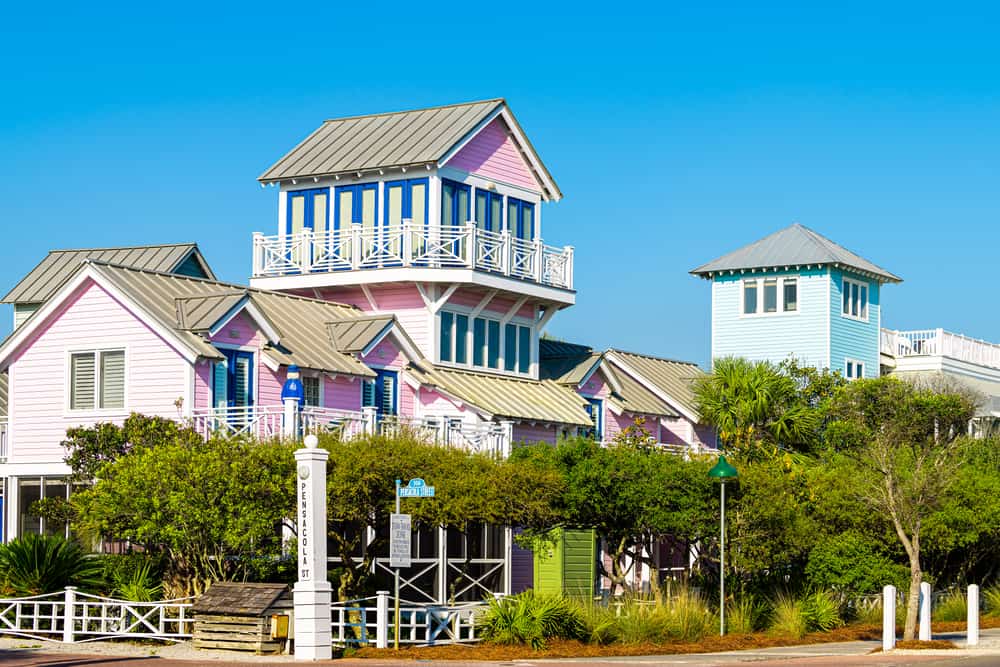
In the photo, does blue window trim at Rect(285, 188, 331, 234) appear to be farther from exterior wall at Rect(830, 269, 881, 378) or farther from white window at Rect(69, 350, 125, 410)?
exterior wall at Rect(830, 269, 881, 378)

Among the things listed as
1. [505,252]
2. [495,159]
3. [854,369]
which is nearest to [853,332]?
[854,369]

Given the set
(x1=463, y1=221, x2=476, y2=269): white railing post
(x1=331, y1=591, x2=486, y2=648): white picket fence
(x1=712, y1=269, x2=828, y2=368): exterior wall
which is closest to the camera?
(x1=331, y1=591, x2=486, y2=648): white picket fence

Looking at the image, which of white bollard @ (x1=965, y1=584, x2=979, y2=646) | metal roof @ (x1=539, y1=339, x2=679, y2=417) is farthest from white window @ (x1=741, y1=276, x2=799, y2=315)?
white bollard @ (x1=965, y1=584, x2=979, y2=646)

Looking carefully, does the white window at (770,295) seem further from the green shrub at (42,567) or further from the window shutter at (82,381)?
the green shrub at (42,567)

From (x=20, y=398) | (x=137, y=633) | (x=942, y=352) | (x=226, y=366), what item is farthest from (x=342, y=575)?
(x=942, y=352)

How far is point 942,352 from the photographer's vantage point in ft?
203

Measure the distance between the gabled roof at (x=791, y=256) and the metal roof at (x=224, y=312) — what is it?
22.7m

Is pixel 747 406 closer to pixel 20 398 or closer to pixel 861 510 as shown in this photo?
pixel 861 510

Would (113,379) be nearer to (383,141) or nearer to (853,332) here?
(383,141)

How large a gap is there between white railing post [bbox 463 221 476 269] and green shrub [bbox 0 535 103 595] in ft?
46.6

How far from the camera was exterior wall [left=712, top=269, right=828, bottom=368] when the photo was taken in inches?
2297

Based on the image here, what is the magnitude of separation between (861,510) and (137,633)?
55.2 ft

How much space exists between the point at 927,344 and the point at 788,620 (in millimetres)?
30025

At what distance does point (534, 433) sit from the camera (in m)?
43.6
